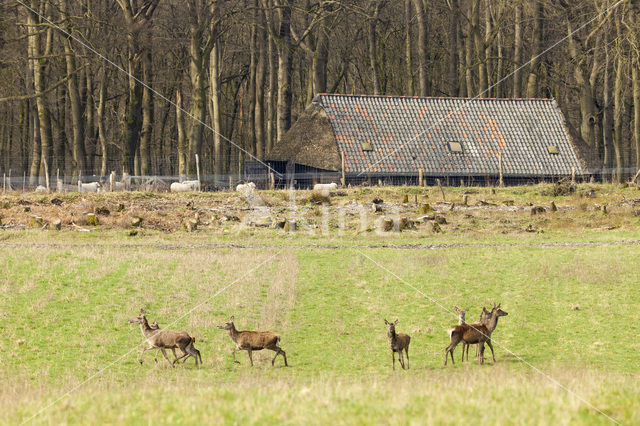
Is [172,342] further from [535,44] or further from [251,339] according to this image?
[535,44]

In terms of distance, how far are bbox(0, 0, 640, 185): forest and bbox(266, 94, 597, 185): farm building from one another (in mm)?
3723

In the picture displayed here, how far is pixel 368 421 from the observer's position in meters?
10.3

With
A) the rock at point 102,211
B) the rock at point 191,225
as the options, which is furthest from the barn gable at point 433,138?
the rock at point 102,211

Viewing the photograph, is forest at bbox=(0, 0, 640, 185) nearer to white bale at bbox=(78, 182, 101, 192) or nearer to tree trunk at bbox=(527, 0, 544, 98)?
tree trunk at bbox=(527, 0, 544, 98)

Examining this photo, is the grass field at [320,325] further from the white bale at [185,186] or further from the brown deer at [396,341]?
the white bale at [185,186]

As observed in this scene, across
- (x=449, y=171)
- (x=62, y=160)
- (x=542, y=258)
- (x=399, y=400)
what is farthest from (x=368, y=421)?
(x=62, y=160)

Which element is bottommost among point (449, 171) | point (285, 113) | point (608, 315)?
point (608, 315)

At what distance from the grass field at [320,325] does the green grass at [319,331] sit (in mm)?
52

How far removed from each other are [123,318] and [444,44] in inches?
2331

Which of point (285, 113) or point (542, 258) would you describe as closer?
point (542, 258)

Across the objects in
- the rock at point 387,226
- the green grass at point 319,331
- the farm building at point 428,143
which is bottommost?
the green grass at point 319,331

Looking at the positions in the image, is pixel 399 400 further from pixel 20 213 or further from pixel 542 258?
pixel 20 213

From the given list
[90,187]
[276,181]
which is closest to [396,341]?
[90,187]

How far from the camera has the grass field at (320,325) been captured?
11.1 metres
